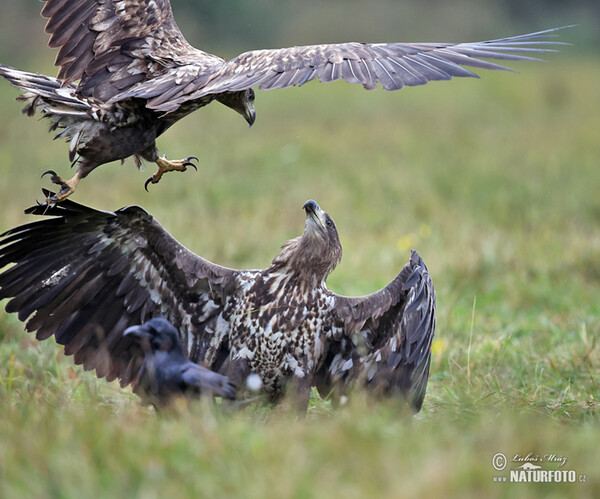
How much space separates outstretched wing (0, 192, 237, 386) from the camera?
3.81 meters

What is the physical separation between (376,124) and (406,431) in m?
10.8

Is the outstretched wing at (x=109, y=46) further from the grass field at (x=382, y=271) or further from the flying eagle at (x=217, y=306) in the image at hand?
the grass field at (x=382, y=271)

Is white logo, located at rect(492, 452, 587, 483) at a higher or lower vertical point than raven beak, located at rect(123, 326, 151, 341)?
lower

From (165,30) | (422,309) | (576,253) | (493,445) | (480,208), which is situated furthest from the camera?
(480,208)

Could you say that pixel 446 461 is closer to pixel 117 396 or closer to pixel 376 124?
pixel 117 396

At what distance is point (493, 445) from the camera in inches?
105

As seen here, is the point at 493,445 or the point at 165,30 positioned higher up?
the point at 165,30

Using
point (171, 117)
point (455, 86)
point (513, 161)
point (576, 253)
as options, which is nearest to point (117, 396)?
point (171, 117)

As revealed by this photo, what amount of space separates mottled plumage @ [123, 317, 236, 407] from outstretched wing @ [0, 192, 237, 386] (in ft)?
1.81

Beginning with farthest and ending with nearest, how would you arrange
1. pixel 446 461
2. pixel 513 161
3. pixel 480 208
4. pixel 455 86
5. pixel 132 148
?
pixel 455 86
pixel 513 161
pixel 480 208
pixel 132 148
pixel 446 461

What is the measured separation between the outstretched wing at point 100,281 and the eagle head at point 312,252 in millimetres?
281

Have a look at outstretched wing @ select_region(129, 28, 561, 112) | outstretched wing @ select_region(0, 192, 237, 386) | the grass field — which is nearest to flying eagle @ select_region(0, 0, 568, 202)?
outstretched wing @ select_region(129, 28, 561, 112)

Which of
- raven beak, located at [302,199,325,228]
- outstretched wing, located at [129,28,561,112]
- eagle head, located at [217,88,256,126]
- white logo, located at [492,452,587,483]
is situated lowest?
white logo, located at [492,452,587,483]

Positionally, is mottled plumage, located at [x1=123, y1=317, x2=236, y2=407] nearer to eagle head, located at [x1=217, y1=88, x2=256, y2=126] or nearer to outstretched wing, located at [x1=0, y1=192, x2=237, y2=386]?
outstretched wing, located at [x1=0, y1=192, x2=237, y2=386]
